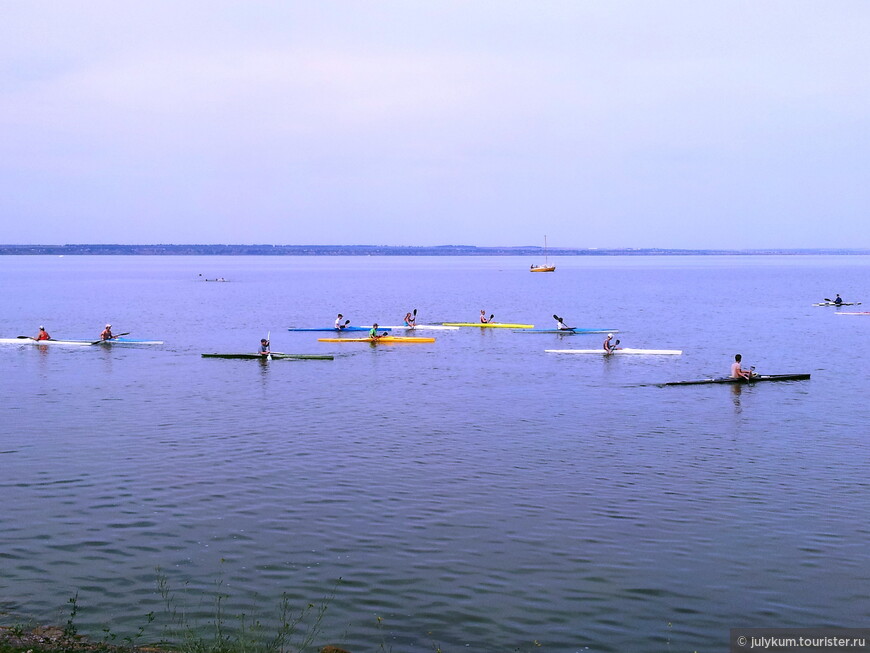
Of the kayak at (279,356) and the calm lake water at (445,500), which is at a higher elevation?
the kayak at (279,356)

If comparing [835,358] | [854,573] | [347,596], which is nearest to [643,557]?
[854,573]

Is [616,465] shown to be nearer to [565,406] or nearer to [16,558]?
[565,406]

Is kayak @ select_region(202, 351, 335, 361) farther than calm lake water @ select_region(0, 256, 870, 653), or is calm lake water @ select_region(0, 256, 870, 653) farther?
kayak @ select_region(202, 351, 335, 361)

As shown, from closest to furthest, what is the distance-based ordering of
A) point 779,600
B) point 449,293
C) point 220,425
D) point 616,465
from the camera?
point 779,600, point 616,465, point 220,425, point 449,293

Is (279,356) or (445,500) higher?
(279,356)

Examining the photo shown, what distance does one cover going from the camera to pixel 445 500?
65.8ft

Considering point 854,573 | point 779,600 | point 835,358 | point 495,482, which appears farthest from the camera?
point 835,358

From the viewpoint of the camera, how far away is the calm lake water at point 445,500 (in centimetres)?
1416

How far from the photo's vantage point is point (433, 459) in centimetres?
2412

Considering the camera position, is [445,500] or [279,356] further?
[279,356]

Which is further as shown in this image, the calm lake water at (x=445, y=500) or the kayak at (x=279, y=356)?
the kayak at (x=279, y=356)

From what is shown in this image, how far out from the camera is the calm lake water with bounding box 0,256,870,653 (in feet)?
46.5

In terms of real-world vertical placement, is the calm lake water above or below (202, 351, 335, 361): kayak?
below

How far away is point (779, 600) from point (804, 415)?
17850 millimetres
